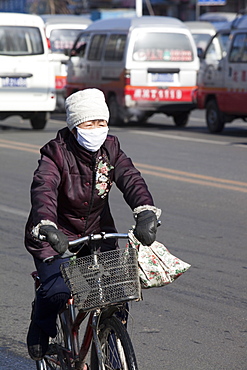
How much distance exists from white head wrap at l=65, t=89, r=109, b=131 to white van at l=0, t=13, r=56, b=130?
1302 centimetres

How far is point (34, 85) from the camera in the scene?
16.9 metres

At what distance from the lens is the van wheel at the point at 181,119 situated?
19312 mm

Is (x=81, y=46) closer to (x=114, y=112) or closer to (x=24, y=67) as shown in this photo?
(x=114, y=112)

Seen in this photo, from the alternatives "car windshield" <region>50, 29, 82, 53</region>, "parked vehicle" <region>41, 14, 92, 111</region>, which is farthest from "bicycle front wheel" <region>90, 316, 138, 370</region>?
"car windshield" <region>50, 29, 82, 53</region>

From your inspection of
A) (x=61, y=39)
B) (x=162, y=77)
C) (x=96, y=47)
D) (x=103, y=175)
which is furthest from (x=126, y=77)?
(x=103, y=175)

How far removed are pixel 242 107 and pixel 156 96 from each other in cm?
240

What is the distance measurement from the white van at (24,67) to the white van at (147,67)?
185cm

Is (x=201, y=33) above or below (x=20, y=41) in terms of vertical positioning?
below

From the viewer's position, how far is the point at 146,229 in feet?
11.4

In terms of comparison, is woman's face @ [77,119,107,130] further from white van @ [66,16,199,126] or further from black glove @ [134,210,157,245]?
white van @ [66,16,199,126]

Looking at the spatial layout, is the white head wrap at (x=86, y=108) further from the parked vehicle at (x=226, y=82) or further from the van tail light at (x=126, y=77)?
the van tail light at (x=126, y=77)

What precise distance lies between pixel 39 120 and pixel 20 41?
Result: 1634 mm

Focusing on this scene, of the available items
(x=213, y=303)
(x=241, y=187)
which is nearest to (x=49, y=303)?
(x=213, y=303)

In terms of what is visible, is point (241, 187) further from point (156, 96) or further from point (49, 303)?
point (156, 96)
